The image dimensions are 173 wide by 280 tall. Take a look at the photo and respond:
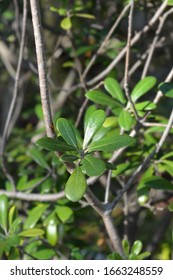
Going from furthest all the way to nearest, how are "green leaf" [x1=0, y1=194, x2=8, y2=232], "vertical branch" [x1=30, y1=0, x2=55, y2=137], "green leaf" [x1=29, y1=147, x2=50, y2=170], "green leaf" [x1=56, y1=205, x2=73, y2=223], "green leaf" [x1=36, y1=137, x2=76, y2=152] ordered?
"green leaf" [x1=29, y1=147, x2=50, y2=170] < "green leaf" [x1=56, y1=205, x2=73, y2=223] < "green leaf" [x1=0, y1=194, x2=8, y2=232] < "green leaf" [x1=36, y1=137, x2=76, y2=152] < "vertical branch" [x1=30, y1=0, x2=55, y2=137]

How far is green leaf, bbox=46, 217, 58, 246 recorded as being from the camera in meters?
1.70

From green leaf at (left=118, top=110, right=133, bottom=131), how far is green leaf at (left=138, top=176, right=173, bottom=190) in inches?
8.2

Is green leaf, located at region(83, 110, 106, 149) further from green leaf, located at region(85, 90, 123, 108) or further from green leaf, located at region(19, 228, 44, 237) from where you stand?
green leaf, located at region(19, 228, 44, 237)

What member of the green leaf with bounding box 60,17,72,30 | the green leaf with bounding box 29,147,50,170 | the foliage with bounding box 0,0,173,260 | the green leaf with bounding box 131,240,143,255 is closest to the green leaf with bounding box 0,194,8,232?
the foliage with bounding box 0,0,173,260

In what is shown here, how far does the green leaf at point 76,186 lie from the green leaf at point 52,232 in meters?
0.59

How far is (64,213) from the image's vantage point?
5.47ft

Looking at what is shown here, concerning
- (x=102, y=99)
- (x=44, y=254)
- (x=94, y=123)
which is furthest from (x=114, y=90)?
(x=44, y=254)

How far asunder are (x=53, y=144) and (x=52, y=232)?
2.09 ft

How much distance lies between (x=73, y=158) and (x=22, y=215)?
36.4 inches

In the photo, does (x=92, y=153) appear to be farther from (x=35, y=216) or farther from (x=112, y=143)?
(x=35, y=216)

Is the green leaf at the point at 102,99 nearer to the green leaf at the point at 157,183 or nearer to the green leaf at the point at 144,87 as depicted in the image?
the green leaf at the point at 144,87

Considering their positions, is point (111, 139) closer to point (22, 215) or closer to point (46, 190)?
point (46, 190)

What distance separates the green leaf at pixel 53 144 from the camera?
1.14 meters
